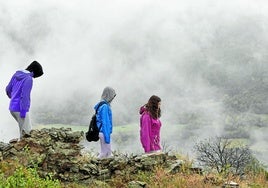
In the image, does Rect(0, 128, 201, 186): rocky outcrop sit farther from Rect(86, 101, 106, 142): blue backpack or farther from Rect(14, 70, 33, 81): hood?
Rect(14, 70, 33, 81): hood

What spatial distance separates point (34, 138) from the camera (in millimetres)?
11828

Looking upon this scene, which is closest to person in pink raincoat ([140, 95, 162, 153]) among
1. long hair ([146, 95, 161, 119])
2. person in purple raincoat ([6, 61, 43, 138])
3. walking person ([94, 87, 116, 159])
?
long hair ([146, 95, 161, 119])

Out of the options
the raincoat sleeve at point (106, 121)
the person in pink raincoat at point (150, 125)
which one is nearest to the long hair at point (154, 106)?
the person in pink raincoat at point (150, 125)

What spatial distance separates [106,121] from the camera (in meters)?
12.0

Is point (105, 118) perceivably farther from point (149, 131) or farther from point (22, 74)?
point (22, 74)

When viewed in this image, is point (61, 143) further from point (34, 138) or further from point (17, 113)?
point (17, 113)

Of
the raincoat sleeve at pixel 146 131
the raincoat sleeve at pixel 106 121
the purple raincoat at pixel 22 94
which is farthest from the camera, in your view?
the raincoat sleeve at pixel 146 131

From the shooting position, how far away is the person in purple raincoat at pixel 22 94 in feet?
40.3

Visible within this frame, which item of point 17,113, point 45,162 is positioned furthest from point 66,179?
point 17,113

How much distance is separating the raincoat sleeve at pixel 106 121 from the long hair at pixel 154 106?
1.14 m

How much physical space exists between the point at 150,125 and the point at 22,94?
11.9ft

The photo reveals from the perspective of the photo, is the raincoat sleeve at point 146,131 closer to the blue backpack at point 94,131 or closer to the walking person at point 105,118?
the walking person at point 105,118

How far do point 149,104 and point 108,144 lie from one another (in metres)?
1.58

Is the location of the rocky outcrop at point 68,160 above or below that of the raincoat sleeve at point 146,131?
below
